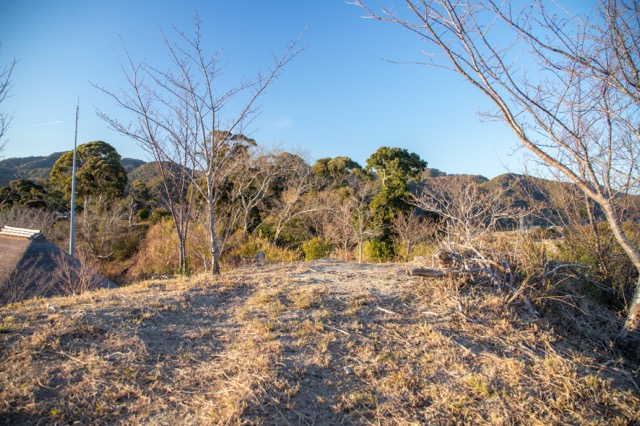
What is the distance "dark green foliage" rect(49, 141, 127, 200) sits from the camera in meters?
19.8

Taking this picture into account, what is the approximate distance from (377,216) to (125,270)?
453 inches

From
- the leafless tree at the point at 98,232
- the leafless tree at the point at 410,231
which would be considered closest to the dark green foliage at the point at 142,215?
the leafless tree at the point at 98,232

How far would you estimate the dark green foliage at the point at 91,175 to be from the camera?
1980 cm

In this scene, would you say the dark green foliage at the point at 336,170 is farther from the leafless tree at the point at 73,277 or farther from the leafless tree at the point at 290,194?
the leafless tree at the point at 73,277

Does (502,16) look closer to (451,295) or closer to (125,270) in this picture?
(451,295)

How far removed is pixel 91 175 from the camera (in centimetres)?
2020

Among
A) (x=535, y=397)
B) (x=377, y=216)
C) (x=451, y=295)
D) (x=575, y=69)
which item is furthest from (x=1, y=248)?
(x=377, y=216)

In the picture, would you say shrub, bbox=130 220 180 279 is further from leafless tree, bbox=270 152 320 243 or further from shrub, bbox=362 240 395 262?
shrub, bbox=362 240 395 262

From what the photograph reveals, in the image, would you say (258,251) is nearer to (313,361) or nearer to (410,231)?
(410,231)

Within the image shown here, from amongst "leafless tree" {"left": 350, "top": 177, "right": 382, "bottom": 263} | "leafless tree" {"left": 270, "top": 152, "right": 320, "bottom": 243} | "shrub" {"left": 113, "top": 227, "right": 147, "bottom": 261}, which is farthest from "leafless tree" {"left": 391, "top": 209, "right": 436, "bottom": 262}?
"shrub" {"left": 113, "top": 227, "right": 147, "bottom": 261}

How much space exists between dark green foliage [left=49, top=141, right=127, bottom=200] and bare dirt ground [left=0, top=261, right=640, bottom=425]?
63.9ft

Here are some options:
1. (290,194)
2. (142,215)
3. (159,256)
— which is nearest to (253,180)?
(290,194)

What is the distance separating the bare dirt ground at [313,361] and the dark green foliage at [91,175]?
63.9 feet

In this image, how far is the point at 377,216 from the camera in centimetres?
1484
